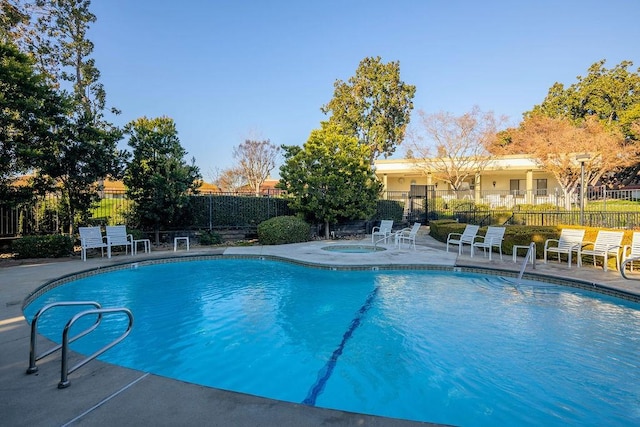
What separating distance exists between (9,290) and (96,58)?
19.9m

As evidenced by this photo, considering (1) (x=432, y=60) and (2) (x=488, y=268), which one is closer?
(2) (x=488, y=268)

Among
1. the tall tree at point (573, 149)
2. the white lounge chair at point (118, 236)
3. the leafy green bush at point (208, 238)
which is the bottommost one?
the leafy green bush at point (208, 238)

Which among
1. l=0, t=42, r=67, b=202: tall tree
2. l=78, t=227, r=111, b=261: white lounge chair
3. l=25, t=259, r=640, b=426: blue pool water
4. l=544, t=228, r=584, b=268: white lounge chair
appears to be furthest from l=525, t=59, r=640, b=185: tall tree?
l=0, t=42, r=67, b=202: tall tree

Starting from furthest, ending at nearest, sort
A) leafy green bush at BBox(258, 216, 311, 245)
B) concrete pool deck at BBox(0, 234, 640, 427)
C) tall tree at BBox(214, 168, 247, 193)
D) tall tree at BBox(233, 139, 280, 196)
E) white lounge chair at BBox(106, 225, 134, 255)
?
tall tree at BBox(214, 168, 247, 193), tall tree at BBox(233, 139, 280, 196), leafy green bush at BBox(258, 216, 311, 245), white lounge chair at BBox(106, 225, 134, 255), concrete pool deck at BBox(0, 234, 640, 427)

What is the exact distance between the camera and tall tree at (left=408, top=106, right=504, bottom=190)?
27250mm

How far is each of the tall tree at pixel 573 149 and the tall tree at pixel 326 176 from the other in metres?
13.8

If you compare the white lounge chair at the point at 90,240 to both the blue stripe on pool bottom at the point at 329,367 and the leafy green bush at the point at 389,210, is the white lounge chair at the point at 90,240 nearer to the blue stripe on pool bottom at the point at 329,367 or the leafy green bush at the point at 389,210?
the blue stripe on pool bottom at the point at 329,367

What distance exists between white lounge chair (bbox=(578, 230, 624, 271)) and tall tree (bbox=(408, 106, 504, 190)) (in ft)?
68.3

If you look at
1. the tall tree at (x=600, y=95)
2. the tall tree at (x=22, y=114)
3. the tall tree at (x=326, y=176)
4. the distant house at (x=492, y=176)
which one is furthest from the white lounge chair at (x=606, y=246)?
the tall tree at (x=600, y=95)

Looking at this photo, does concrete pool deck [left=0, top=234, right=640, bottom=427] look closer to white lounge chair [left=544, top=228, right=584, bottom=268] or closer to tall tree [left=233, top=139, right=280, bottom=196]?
white lounge chair [left=544, top=228, right=584, bottom=268]

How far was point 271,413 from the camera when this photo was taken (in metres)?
2.30

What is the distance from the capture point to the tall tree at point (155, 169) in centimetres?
1185

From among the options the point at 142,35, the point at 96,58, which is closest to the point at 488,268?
the point at 142,35

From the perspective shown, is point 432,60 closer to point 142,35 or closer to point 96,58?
point 142,35
